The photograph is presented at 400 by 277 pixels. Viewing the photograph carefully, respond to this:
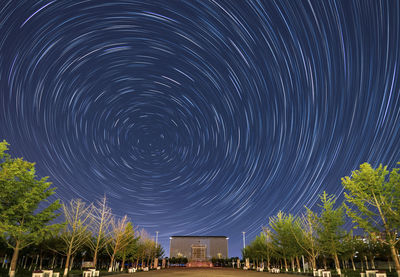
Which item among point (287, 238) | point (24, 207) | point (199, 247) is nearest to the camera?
point (24, 207)

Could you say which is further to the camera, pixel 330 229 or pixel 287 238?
pixel 287 238

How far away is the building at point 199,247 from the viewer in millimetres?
99125

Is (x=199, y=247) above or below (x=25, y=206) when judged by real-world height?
below

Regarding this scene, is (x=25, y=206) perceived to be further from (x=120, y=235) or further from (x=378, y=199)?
(x=378, y=199)

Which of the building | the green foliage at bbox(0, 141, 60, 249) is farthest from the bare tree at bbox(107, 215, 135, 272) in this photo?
the building

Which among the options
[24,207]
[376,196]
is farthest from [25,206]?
[376,196]

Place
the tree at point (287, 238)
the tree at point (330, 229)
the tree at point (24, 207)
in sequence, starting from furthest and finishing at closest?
the tree at point (287, 238)
the tree at point (330, 229)
the tree at point (24, 207)

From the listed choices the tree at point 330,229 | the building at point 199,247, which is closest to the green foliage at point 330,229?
the tree at point 330,229

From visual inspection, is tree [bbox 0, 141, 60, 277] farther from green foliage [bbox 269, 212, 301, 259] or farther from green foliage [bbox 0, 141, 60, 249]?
green foliage [bbox 269, 212, 301, 259]

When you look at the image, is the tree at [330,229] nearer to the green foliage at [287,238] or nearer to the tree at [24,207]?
the green foliage at [287,238]

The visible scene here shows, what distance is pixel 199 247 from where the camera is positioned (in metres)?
99.8

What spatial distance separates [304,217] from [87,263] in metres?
58.4

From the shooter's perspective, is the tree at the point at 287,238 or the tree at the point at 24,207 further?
the tree at the point at 287,238

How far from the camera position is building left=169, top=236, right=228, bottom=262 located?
3903 inches
